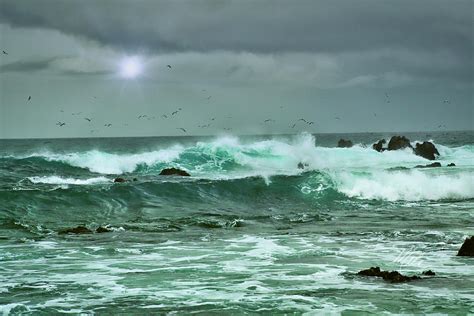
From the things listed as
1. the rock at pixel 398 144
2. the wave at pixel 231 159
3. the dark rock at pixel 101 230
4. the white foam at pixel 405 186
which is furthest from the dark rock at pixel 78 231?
the rock at pixel 398 144

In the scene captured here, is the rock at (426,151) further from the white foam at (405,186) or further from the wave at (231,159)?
the white foam at (405,186)

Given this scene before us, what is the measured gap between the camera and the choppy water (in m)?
10.1

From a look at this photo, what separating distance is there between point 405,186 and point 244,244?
1746 cm

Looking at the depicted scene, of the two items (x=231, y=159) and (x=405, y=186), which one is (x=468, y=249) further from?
(x=231, y=159)

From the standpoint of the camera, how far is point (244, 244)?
15789 millimetres

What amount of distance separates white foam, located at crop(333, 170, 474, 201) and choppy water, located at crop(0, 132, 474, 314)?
0.07m

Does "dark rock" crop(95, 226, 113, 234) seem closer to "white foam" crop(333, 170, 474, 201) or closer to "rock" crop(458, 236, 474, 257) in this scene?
"rock" crop(458, 236, 474, 257)

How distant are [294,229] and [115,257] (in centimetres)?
626

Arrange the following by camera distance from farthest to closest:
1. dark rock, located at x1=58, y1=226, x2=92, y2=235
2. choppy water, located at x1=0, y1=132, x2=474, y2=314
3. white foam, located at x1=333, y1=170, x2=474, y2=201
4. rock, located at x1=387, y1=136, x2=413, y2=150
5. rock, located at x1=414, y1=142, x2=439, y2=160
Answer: rock, located at x1=387, y1=136, x2=413, y2=150 → rock, located at x1=414, y1=142, x2=439, y2=160 → white foam, located at x1=333, y1=170, x2=474, y2=201 → dark rock, located at x1=58, y1=226, x2=92, y2=235 → choppy water, located at x1=0, y1=132, x2=474, y2=314

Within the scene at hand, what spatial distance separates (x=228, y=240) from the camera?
16.6 metres

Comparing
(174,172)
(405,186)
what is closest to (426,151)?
(174,172)

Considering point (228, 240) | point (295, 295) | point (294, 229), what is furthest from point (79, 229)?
point (295, 295)

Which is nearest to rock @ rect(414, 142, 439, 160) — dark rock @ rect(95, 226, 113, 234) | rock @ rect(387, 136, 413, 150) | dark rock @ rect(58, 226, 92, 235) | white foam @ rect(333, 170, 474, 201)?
rock @ rect(387, 136, 413, 150)

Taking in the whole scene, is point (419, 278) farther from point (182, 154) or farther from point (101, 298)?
point (182, 154)
